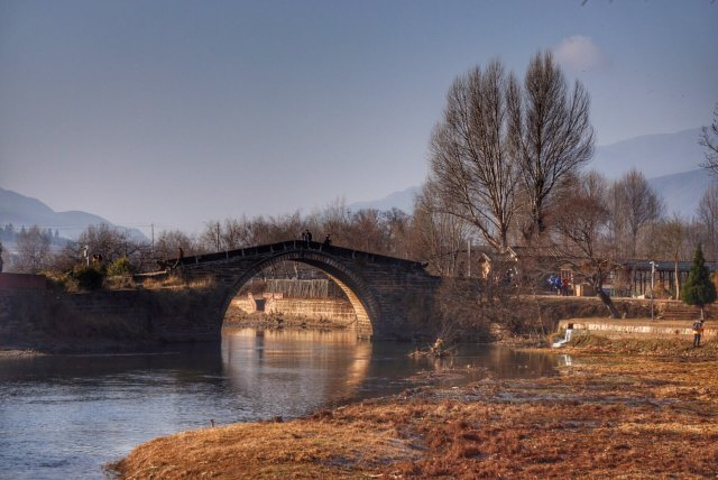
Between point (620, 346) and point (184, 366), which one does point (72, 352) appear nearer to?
point (184, 366)

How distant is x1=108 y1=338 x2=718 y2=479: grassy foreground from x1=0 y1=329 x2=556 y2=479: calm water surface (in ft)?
5.85

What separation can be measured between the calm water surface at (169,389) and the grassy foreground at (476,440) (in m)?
1.78

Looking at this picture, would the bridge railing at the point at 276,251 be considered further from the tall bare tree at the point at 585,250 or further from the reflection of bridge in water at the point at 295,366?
the tall bare tree at the point at 585,250

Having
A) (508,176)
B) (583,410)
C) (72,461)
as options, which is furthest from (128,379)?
(508,176)

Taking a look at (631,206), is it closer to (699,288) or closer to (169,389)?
(699,288)

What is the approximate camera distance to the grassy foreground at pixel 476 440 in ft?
45.6

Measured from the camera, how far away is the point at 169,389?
88.7ft

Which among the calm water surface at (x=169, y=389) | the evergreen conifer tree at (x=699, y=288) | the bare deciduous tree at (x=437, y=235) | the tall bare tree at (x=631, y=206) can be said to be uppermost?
the tall bare tree at (x=631, y=206)

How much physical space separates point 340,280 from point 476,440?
3417cm

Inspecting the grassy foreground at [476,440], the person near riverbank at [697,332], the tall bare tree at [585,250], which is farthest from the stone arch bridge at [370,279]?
the grassy foreground at [476,440]

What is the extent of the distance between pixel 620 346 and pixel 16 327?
76.3 ft

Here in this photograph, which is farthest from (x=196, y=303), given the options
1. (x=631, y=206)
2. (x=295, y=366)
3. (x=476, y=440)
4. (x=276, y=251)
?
(x=631, y=206)

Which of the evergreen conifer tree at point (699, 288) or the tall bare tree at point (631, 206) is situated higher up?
the tall bare tree at point (631, 206)

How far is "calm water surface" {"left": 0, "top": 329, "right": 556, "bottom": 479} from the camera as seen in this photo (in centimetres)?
1812
